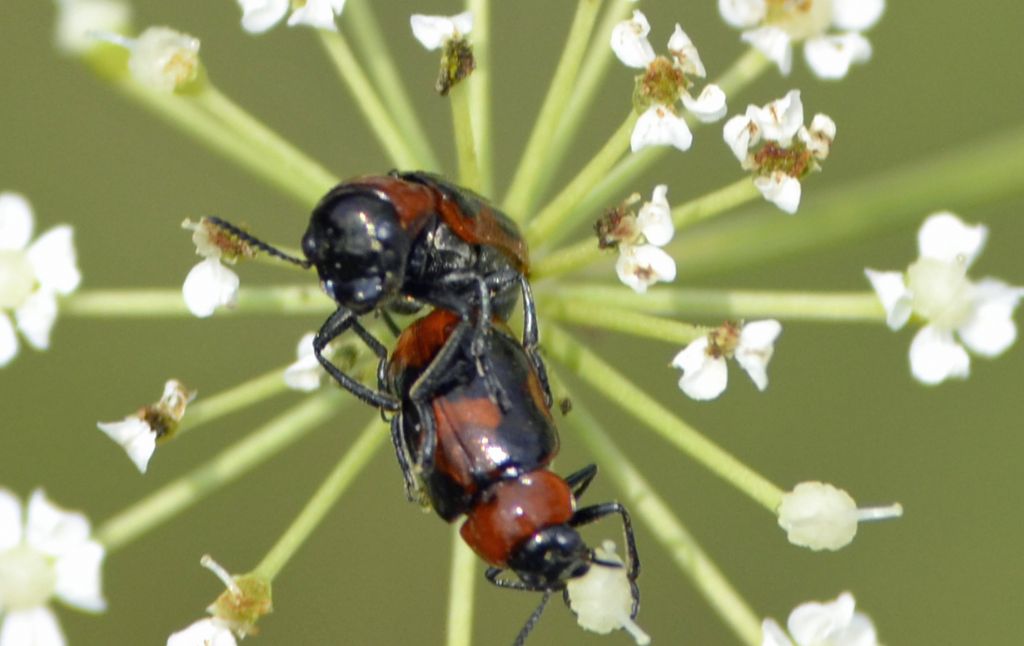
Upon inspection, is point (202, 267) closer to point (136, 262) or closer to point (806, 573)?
point (136, 262)

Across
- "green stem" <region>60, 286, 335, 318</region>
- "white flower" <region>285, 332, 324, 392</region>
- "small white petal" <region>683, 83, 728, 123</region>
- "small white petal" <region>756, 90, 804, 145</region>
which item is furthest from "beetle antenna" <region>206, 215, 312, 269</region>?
"small white petal" <region>756, 90, 804, 145</region>

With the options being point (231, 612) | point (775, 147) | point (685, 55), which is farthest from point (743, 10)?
point (231, 612)

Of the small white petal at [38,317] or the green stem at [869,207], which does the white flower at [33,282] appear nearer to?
the small white petal at [38,317]

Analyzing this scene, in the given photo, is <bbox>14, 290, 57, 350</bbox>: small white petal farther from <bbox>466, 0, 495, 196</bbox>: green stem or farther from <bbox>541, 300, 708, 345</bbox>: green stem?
<bbox>541, 300, 708, 345</bbox>: green stem

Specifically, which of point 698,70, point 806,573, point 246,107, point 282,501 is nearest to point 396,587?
point 282,501

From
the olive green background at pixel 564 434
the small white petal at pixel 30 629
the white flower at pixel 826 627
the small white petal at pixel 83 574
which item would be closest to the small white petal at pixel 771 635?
the white flower at pixel 826 627

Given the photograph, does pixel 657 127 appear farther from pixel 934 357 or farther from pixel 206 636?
pixel 206 636
